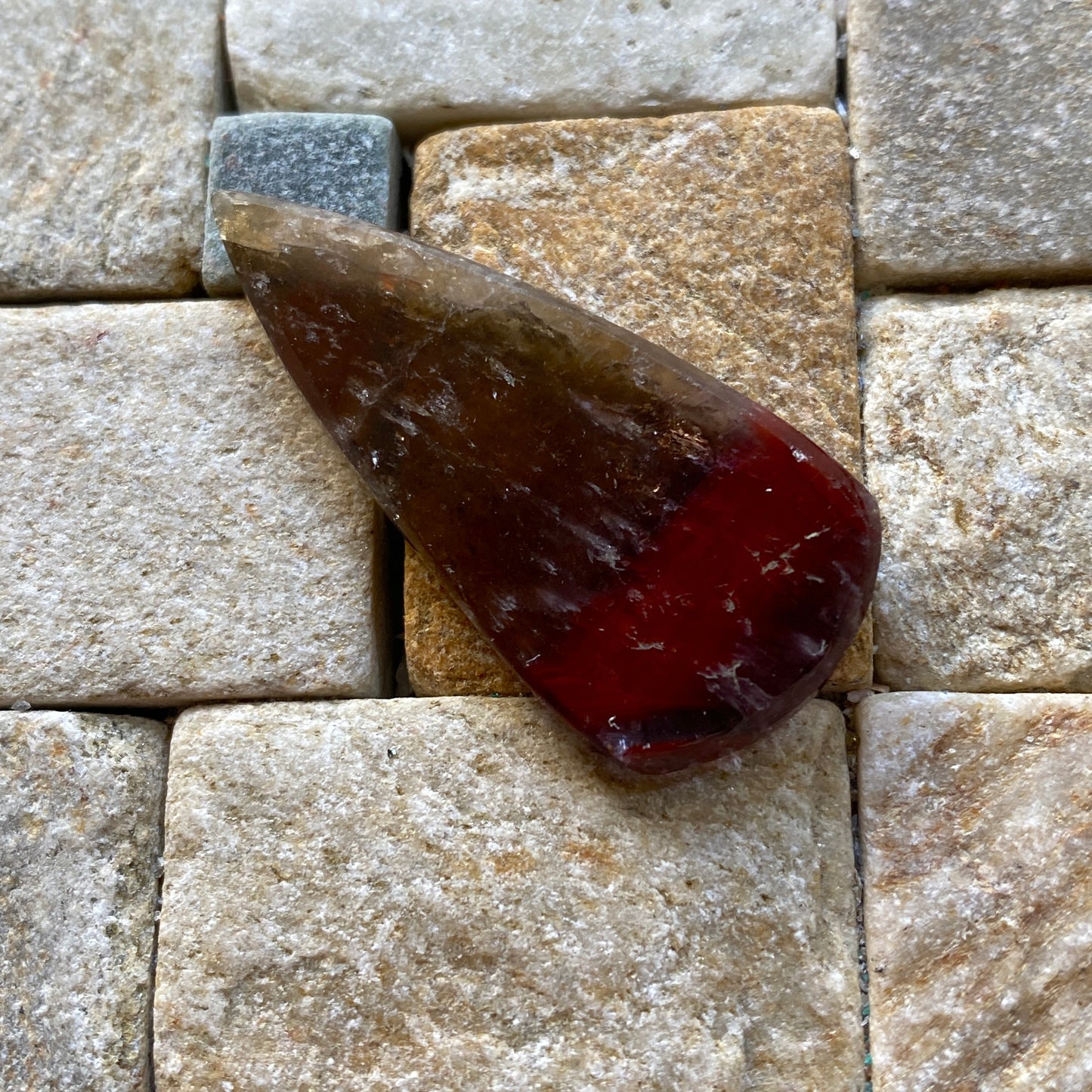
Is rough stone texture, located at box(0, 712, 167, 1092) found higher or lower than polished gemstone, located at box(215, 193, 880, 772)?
lower

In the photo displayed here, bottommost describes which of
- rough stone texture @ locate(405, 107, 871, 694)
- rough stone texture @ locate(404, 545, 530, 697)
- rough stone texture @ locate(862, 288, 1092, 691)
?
rough stone texture @ locate(404, 545, 530, 697)

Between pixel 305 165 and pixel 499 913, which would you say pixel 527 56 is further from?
pixel 499 913

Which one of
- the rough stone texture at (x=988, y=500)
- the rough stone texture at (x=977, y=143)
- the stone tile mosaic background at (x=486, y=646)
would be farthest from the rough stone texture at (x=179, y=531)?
the rough stone texture at (x=977, y=143)

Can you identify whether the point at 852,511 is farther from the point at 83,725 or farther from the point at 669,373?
the point at 83,725

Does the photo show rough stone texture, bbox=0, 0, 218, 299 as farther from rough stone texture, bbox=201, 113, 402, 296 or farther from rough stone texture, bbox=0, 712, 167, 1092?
rough stone texture, bbox=0, 712, 167, 1092

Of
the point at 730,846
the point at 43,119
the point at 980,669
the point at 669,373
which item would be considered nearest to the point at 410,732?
the point at 730,846

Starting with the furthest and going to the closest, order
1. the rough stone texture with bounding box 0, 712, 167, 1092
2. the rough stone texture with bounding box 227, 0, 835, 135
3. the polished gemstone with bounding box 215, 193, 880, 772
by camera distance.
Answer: the rough stone texture with bounding box 227, 0, 835, 135 < the rough stone texture with bounding box 0, 712, 167, 1092 < the polished gemstone with bounding box 215, 193, 880, 772

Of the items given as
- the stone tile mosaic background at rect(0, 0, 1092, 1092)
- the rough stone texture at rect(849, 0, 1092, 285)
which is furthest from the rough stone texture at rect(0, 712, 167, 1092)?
the rough stone texture at rect(849, 0, 1092, 285)
